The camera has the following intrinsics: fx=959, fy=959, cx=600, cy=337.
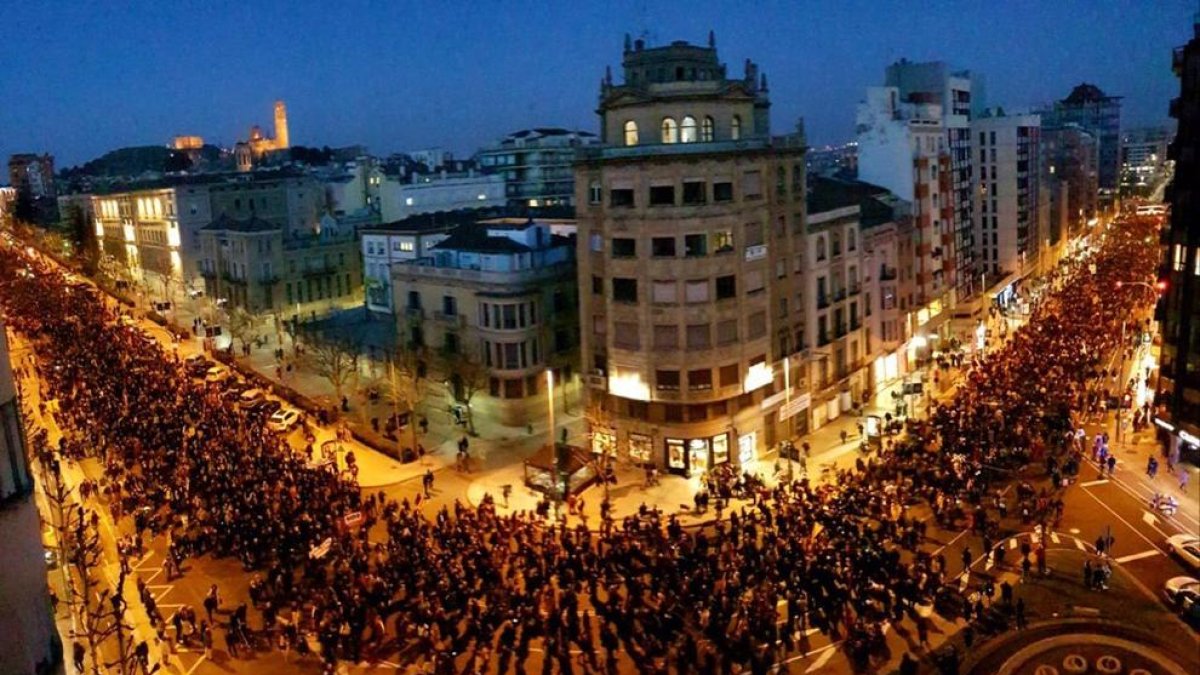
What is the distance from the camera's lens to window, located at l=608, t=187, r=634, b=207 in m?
45.3

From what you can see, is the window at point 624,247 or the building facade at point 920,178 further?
the building facade at point 920,178

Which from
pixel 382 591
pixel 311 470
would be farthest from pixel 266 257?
pixel 382 591

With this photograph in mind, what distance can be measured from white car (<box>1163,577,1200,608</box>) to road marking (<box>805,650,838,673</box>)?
426 inches

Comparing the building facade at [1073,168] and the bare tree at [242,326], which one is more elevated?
the building facade at [1073,168]

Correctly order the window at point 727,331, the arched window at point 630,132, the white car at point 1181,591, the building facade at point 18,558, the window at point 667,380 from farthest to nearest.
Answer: the arched window at point 630,132, the window at point 727,331, the window at point 667,380, the white car at point 1181,591, the building facade at point 18,558

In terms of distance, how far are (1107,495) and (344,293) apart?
7631 centimetres

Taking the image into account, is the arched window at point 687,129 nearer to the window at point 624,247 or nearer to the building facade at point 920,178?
the window at point 624,247

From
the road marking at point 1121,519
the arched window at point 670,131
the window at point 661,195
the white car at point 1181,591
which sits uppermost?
the arched window at point 670,131

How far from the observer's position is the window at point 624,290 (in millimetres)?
45844

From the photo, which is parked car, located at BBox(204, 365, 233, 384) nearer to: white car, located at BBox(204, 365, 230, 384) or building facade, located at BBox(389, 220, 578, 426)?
white car, located at BBox(204, 365, 230, 384)

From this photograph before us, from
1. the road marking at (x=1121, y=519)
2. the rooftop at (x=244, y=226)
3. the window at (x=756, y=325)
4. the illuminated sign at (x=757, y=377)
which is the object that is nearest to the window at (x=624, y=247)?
the window at (x=756, y=325)

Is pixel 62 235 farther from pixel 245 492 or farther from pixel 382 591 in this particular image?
pixel 382 591

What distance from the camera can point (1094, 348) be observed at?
204ft

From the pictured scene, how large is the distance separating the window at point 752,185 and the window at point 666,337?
24.1 ft
